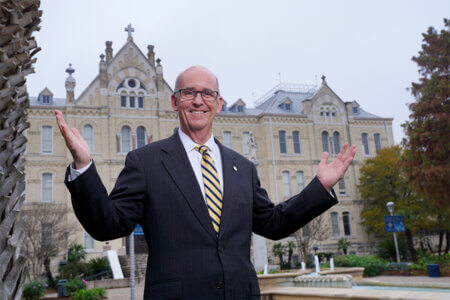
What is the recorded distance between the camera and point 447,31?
2077 cm

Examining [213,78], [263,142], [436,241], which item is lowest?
[436,241]

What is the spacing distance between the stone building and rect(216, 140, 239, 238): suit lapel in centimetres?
2902

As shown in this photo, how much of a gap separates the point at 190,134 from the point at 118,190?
2.19 feet

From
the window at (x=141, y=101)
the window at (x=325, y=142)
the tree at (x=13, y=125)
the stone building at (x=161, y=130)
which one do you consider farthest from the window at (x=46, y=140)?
the tree at (x=13, y=125)

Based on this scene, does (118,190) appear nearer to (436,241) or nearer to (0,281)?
(0,281)

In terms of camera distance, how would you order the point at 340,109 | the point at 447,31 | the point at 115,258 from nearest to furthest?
the point at 447,31 < the point at 115,258 < the point at 340,109

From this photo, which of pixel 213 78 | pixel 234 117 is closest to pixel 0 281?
pixel 213 78

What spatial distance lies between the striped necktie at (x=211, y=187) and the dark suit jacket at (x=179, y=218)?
5 cm

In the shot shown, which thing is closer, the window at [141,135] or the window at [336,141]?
the window at [141,135]

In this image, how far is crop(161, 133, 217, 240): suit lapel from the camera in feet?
8.69

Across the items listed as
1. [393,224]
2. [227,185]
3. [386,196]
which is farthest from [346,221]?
[227,185]

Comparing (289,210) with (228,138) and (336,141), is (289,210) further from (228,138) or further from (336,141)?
(336,141)

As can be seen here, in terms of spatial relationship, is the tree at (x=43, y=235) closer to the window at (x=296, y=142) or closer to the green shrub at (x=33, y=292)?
the green shrub at (x=33, y=292)

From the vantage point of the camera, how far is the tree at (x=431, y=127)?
19.5 meters
